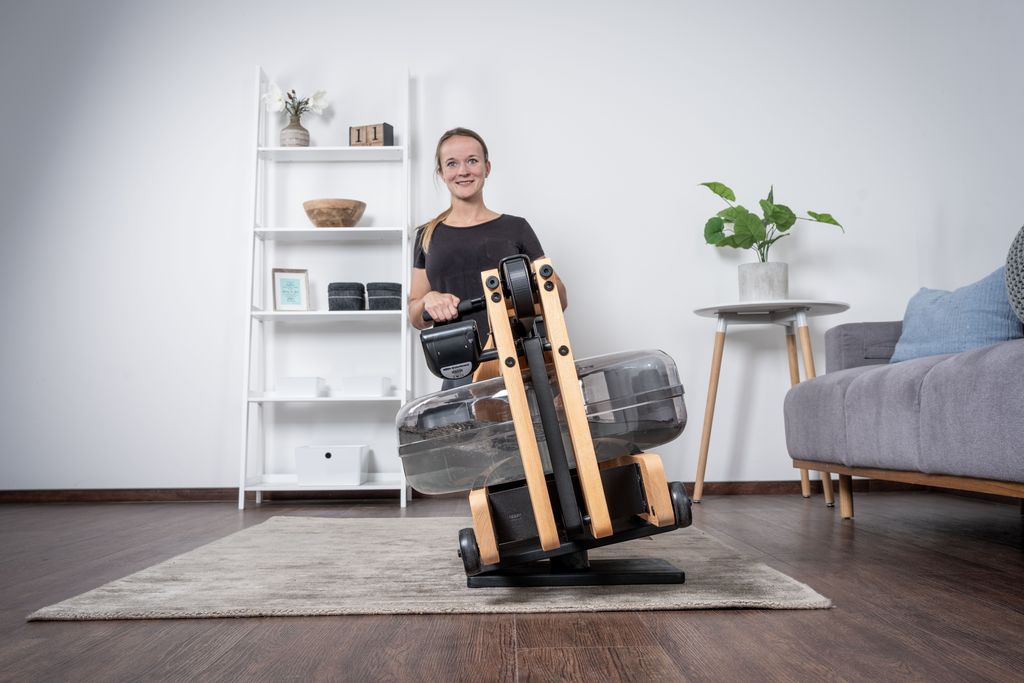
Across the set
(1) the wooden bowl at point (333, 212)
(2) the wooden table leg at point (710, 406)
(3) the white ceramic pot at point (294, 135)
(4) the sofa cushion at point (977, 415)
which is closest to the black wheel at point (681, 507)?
(4) the sofa cushion at point (977, 415)

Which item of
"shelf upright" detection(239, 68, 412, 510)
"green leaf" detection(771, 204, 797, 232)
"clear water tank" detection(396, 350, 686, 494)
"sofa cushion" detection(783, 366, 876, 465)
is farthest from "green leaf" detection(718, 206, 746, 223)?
"clear water tank" detection(396, 350, 686, 494)

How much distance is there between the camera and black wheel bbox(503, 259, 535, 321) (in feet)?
4.24

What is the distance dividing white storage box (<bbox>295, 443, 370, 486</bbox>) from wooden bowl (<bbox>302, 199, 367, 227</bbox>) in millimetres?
906

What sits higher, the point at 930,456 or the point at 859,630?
the point at 930,456

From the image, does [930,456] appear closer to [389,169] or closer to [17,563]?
[17,563]

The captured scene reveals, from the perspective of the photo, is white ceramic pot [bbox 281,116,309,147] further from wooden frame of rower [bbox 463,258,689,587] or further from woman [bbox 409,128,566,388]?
wooden frame of rower [bbox 463,258,689,587]

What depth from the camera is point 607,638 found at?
3.69ft

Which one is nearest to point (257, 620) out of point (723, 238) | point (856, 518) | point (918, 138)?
point (856, 518)

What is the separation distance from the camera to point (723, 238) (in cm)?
317

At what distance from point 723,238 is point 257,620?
2.40 metres

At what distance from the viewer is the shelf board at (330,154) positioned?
3352 mm

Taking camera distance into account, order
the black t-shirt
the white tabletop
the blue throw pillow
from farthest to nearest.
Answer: the white tabletop < the black t-shirt < the blue throw pillow

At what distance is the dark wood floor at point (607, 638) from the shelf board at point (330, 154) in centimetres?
200

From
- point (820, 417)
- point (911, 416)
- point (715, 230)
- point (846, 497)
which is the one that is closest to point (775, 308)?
point (715, 230)
